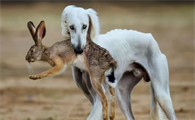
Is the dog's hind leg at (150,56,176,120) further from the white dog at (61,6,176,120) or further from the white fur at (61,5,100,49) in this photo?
the white fur at (61,5,100,49)

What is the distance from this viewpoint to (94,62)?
9.58ft

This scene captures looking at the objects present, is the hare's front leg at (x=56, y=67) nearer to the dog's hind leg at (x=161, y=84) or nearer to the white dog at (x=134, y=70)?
the white dog at (x=134, y=70)

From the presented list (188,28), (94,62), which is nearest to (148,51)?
(94,62)

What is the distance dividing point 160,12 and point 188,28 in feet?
2.88

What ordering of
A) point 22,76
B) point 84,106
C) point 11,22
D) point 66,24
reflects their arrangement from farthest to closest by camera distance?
point 11,22 < point 22,76 < point 84,106 < point 66,24

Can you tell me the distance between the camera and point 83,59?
2.93 meters

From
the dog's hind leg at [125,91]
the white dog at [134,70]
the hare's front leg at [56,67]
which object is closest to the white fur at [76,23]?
the hare's front leg at [56,67]

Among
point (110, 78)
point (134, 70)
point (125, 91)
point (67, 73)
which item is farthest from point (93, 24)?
point (67, 73)

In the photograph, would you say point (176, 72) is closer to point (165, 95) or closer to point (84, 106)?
point (84, 106)

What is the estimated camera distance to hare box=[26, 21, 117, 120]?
9.17 ft

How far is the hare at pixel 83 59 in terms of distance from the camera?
2.79m

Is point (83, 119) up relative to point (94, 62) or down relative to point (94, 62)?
down

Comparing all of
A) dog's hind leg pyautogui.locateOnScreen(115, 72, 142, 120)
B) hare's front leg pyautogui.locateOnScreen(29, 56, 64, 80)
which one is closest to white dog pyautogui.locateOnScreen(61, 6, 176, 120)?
dog's hind leg pyautogui.locateOnScreen(115, 72, 142, 120)

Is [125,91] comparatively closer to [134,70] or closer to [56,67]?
[134,70]
